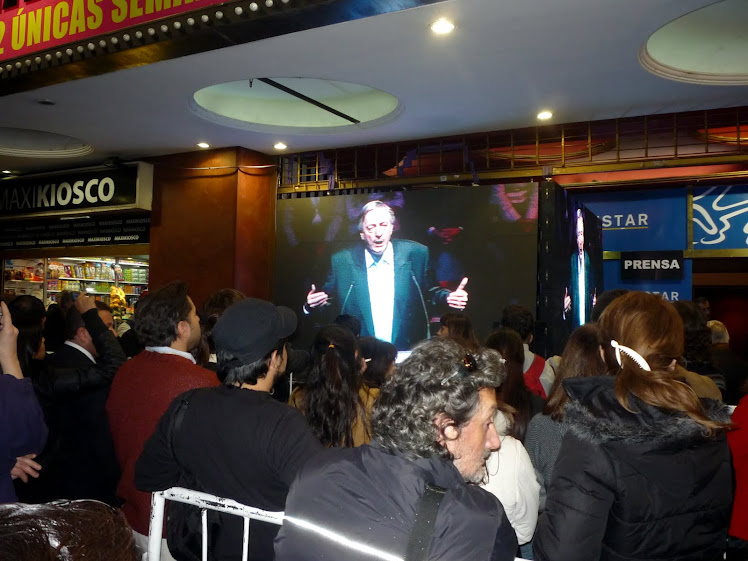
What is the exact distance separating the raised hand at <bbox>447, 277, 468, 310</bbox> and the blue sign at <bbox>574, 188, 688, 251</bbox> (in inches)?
85.4

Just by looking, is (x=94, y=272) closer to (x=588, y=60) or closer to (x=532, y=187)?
(x=532, y=187)

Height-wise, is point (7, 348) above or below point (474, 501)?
above

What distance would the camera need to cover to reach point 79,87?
5.60 metres

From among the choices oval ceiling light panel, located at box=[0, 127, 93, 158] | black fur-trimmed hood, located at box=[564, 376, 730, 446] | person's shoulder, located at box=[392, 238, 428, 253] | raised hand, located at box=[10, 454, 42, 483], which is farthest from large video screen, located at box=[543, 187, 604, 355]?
oval ceiling light panel, located at box=[0, 127, 93, 158]

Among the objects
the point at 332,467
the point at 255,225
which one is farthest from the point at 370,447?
the point at 255,225

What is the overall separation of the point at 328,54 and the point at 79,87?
2361 mm

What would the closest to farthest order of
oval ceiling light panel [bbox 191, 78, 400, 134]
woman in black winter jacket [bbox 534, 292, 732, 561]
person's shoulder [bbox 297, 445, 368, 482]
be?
1. person's shoulder [bbox 297, 445, 368, 482]
2. woman in black winter jacket [bbox 534, 292, 732, 561]
3. oval ceiling light panel [bbox 191, 78, 400, 134]

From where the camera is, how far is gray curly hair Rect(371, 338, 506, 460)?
4.35 feet

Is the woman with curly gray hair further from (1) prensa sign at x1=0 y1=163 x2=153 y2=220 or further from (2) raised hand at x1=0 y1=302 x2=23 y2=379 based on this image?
(1) prensa sign at x1=0 y1=163 x2=153 y2=220

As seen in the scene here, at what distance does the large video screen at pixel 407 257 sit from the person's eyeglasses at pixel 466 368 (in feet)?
13.4

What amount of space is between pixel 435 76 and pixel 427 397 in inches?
173

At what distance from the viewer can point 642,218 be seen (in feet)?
22.4

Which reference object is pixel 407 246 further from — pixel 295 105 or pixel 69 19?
pixel 69 19

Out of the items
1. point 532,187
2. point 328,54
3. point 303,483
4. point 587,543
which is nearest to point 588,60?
point 532,187
